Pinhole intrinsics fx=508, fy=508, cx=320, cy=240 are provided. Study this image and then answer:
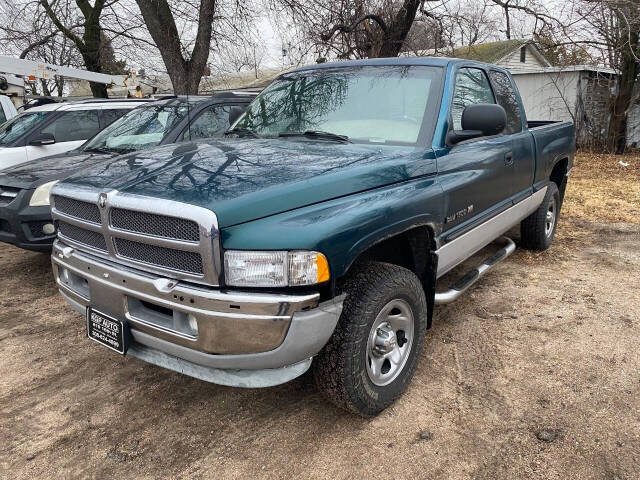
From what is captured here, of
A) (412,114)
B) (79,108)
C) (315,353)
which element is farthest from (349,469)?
(79,108)

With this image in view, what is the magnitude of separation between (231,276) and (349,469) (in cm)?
110

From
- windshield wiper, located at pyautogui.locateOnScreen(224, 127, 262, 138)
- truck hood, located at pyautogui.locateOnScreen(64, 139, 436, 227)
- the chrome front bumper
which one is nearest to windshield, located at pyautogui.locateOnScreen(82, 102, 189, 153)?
windshield wiper, located at pyautogui.locateOnScreen(224, 127, 262, 138)

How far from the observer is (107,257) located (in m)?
2.62

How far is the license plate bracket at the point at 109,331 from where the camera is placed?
8.21 feet

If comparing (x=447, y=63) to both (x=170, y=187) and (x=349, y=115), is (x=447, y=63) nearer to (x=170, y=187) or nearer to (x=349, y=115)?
(x=349, y=115)

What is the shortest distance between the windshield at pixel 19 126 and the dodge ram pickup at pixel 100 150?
1.61 m

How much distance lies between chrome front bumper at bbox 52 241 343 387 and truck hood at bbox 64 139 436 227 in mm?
379

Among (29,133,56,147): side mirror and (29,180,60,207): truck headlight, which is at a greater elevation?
(29,133,56,147): side mirror

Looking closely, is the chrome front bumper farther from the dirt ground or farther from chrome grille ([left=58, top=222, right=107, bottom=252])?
Answer: the dirt ground

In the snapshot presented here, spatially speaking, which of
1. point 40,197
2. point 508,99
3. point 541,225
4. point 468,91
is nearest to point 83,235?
point 40,197

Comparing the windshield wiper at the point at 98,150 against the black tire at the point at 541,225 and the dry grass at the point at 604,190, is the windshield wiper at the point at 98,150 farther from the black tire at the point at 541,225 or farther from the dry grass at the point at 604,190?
the dry grass at the point at 604,190

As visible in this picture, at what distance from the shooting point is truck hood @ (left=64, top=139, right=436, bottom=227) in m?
2.25

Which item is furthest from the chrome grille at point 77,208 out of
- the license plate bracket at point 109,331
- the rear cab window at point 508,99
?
the rear cab window at point 508,99

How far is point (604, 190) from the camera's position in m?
9.66
